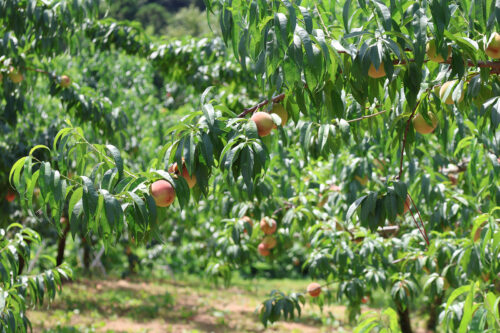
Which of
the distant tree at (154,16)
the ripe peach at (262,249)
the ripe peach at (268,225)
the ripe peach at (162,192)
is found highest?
the distant tree at (154,16)

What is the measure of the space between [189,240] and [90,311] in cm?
160

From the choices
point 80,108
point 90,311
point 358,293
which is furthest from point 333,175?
point 90,311

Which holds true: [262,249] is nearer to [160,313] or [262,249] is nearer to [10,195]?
[10,195]

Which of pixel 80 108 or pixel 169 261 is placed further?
pixel 169 261

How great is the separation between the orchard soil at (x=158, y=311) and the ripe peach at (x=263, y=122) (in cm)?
381

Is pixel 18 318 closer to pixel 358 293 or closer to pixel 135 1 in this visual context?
pixel 358 293

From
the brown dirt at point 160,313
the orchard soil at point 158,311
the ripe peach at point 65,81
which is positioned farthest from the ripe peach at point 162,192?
the brown dirt at point 160,313

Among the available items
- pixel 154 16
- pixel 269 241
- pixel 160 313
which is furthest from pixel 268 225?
pixel 154 16

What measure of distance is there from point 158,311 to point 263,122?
20.4ft

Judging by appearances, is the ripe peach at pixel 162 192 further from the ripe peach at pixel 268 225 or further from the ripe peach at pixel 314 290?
the ripe peach at pixel 314 290

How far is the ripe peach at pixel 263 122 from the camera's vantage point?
1.35m

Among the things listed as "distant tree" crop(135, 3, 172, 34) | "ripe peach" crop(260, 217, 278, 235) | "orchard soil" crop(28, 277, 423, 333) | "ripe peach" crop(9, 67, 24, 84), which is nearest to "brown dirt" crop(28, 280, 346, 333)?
"orchard soil" crop(28, 277, 423, 333)

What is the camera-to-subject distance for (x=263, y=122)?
4.44 ft

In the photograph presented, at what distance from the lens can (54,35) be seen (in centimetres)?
279
